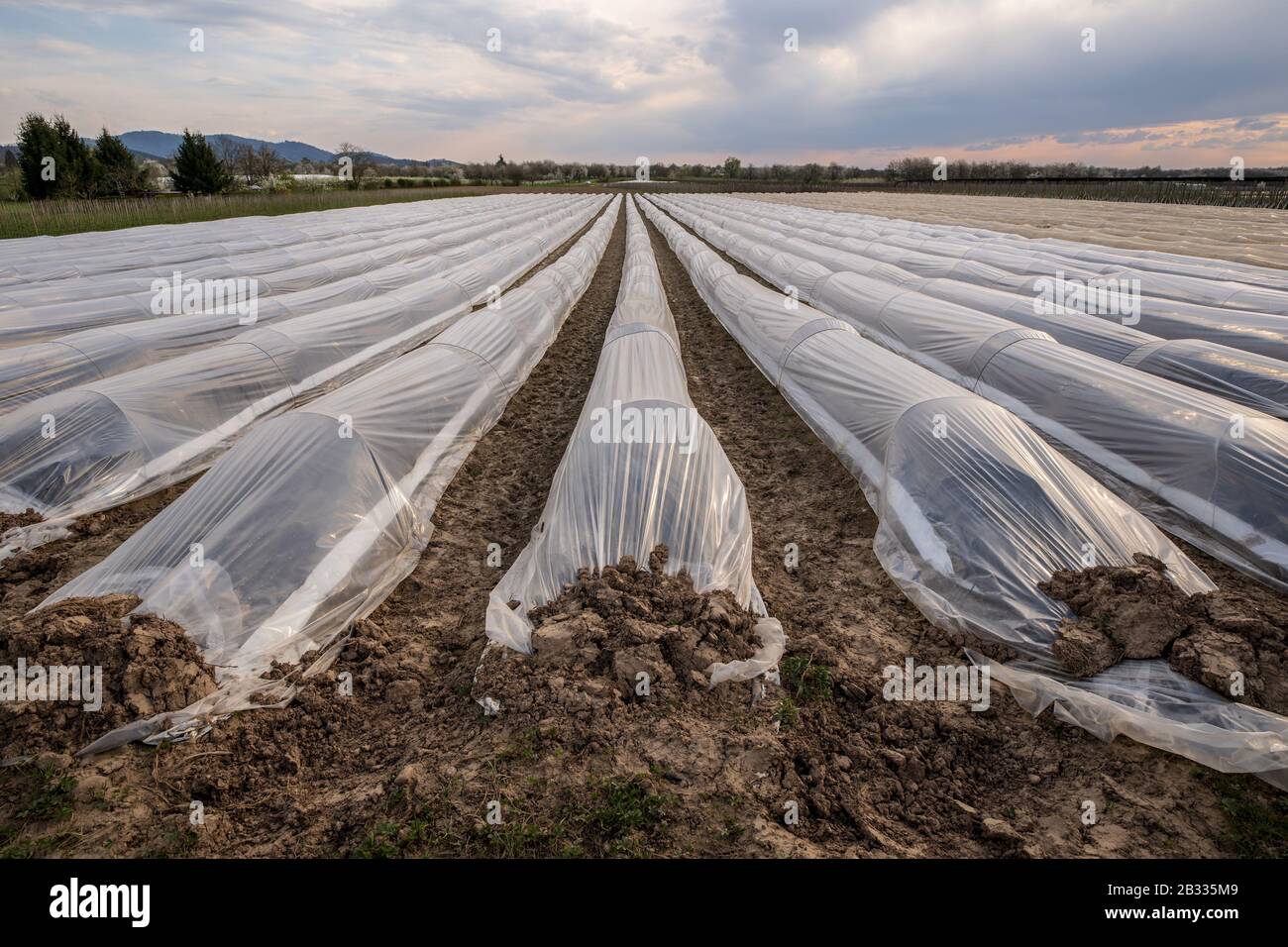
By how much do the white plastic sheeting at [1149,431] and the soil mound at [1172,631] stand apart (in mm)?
991

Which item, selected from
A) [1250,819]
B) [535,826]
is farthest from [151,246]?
[1250,819]

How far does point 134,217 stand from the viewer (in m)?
21.2

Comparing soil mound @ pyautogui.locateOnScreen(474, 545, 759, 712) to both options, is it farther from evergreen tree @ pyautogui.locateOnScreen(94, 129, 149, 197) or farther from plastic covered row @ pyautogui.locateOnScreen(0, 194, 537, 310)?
evergreen tree @ pyautogui.locateOnScreen(94, 129, 149, 197)

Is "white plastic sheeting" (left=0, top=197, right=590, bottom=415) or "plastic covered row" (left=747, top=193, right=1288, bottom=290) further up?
"plastic covered row" (left=747, top=193, right=1288, bottom=290)

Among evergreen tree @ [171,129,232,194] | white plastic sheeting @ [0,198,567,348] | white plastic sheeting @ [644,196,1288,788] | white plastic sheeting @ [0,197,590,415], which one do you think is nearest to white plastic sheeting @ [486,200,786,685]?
white plastic sheeting @ [644,196,1288,788]

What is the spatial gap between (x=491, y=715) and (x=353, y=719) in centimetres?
81

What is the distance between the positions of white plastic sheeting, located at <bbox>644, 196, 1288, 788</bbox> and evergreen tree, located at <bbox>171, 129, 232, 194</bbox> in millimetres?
39835

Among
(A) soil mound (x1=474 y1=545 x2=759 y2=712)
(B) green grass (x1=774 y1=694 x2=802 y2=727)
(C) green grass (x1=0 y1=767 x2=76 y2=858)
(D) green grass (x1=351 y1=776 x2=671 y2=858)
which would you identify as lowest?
(D) green grass (x1=351 y1=776 x2=671 y2=858)

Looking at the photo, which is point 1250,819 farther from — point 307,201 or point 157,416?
point 307,201

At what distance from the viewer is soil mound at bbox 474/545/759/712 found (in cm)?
329

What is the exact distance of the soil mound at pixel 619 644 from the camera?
3291mm

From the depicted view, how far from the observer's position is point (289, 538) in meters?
3.83

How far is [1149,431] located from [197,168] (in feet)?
139

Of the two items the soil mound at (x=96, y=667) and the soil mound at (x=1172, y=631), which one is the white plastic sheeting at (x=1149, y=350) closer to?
the soil mound at (x=1172, y=631)
